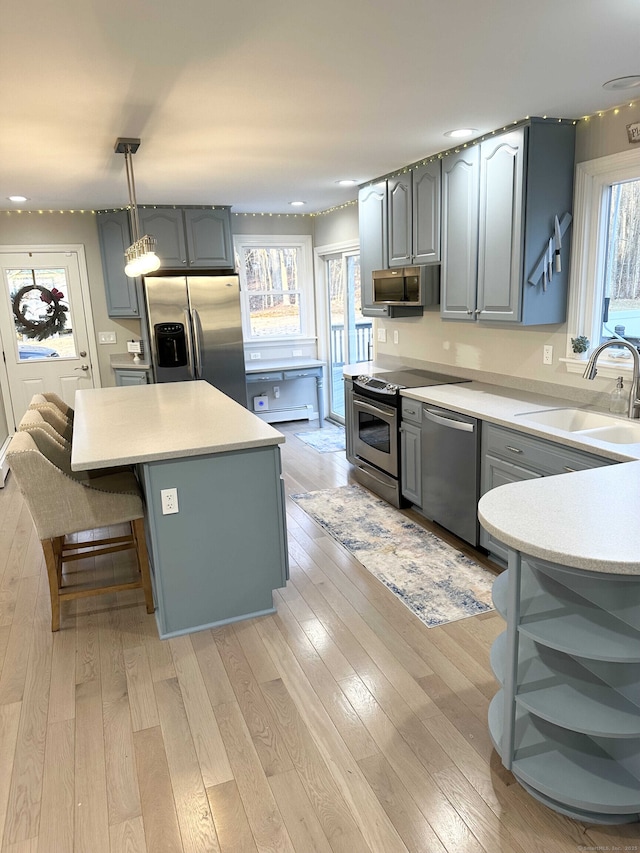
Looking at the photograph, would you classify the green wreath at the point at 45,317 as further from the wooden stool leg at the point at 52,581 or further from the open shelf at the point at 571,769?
the open shelf at the point at 571,769

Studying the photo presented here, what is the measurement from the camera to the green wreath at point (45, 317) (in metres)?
5.93

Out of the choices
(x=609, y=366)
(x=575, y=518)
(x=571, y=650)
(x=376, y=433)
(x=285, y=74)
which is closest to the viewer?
(x=571, y=650)

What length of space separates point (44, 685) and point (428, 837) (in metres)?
1.67

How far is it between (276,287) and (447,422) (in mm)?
4026

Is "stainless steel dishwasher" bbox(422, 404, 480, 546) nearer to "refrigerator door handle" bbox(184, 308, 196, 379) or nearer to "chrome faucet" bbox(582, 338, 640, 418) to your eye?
"chrome faucet" bbox(582, 338, 640, 418)

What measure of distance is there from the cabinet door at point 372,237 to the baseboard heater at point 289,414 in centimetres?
227

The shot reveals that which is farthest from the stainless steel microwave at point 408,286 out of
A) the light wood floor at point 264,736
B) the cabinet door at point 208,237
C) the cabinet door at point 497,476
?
the light wood floor at point 264,736

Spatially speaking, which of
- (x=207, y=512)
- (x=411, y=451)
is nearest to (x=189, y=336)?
(x=411, y=451)

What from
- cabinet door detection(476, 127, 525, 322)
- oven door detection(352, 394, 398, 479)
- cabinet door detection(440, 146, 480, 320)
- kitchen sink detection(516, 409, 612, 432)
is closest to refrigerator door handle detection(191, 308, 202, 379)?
oven door detection(352, 394, 398, 479)

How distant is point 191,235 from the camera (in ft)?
19.4

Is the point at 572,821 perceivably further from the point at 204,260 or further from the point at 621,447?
the point at 204,260

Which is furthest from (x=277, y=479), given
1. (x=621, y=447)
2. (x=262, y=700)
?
(x=621, y=447)

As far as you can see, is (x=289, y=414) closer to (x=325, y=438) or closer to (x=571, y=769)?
(x=325, y=438)

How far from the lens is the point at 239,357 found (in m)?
6.17
